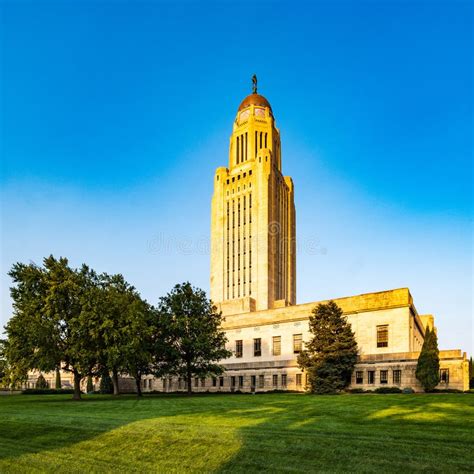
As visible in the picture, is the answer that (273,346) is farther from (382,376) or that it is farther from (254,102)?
(254,102)

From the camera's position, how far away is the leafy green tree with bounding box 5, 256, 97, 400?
116 feet

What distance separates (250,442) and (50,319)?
90.4 ft

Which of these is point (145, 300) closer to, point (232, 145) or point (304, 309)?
point (304, 309)

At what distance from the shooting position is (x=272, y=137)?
10288cm

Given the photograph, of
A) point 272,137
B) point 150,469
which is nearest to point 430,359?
point 150,469

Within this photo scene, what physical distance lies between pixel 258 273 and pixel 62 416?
66608mm

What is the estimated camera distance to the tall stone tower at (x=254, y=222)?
292 feet

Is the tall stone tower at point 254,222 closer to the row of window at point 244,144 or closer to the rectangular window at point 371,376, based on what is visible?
the row of window at point 244,144

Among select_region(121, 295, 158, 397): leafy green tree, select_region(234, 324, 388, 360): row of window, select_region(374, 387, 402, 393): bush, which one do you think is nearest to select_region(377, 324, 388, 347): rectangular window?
select_region(234, 324, 388, 360): row of window

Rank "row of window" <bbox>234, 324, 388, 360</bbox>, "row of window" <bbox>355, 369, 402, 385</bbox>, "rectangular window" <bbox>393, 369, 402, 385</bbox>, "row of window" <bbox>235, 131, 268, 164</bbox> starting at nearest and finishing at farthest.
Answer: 1. "rectangular window" <bbox>393, 369, 402, 385</bbox>
2. "row of window" <bbox>355, 369, 402, 385</bbox>
3. "row of window" <bbox>234, 324, 388, 360</bbox>
4. "row of window" <bbox>235, 131, 268, 164</bbox>

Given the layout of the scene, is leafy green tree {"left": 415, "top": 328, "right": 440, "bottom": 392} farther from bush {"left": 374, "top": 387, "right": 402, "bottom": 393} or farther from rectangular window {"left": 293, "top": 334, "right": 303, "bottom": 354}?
rectangular window {"left": 293, "top": 334, "right": 303, "bottom": 354}

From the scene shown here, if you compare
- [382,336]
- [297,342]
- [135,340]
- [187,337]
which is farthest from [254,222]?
[135,340]

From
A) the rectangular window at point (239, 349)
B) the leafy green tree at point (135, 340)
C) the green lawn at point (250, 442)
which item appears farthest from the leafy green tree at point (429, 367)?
the rectangular window at point (239, 349)

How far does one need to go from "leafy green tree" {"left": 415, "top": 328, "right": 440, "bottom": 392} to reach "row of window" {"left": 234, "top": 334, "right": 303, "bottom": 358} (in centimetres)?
1419
